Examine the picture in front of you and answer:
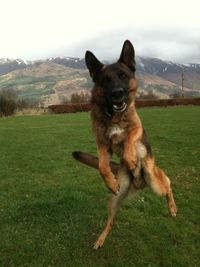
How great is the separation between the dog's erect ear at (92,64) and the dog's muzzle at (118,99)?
591 mm

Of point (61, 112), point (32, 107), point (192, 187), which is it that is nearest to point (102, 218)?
point (192, 187)

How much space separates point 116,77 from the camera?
5.61m

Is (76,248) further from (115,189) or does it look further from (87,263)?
(115,189)

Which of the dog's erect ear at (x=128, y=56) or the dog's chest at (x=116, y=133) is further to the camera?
the dog's erect ear at (x=128, y=56)

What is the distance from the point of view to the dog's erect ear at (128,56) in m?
5.82

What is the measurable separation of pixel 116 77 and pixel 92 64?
476 millimetres

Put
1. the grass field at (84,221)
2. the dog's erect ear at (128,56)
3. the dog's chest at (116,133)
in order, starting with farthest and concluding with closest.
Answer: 1. the grass field at (84,221)
2. the dog's erect ear at (128,56)
3. the dog's chest at (116,133)

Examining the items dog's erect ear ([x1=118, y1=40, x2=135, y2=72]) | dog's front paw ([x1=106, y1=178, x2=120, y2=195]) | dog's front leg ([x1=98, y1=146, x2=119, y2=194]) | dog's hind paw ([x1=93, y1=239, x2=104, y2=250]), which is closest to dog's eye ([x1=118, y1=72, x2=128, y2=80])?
dog's erect ear ([x1=118, y1=40, x2=135, y2=72])

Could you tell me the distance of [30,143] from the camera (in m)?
19.5

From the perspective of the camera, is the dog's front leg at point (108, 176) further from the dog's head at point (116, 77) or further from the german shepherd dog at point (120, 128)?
the dog's head at point (116, 77)

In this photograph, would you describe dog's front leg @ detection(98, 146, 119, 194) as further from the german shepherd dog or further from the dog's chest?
the dog's chest

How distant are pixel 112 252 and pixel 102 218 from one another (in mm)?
1378

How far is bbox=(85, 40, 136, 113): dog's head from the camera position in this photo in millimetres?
5555

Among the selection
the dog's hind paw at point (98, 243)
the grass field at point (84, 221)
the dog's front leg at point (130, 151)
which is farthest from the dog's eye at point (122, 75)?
the grass field at point (84, 221)
